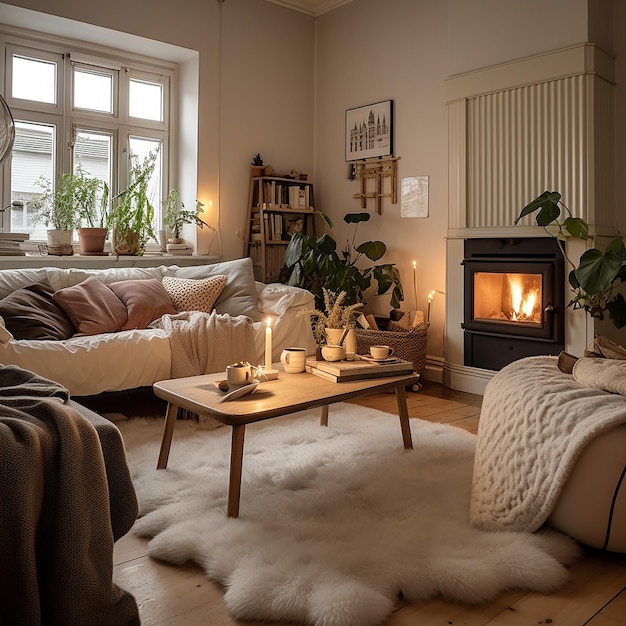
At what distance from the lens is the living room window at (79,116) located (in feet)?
15.3

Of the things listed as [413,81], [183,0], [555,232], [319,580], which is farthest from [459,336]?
[183,0]

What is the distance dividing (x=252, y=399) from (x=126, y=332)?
4.53ft

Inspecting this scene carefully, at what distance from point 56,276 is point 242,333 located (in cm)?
123

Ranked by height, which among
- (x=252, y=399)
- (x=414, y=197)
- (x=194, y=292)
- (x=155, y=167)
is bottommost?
(x=252, y=399)

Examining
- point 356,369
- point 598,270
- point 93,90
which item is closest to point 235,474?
point 356,369

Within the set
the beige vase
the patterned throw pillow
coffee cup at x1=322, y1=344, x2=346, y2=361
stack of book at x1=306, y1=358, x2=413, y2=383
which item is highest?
the patterned throw pillow

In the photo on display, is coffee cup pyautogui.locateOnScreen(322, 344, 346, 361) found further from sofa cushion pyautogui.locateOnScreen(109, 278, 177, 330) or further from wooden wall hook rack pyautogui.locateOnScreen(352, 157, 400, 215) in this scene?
wooden wall hook rack pyautogui.locateOnScreen(352, 157, 400, 215)

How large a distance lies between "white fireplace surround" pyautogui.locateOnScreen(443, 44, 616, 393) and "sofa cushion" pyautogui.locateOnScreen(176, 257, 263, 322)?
4.48ft

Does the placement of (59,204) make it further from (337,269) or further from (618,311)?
(618,311)

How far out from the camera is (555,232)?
3.89 meters

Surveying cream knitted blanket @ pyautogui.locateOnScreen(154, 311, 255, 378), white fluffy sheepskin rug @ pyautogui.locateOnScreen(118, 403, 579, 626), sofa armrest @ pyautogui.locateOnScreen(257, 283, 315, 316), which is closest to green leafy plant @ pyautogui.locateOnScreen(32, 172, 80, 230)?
cream knitted blanket @ pyautogui.locateOnScreen(154, 311, 255, 378)

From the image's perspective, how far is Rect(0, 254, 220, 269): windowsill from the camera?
14.0 ft

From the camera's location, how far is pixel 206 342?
11.9 feet

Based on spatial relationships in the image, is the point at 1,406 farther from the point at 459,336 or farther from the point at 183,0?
the point at 183,0
